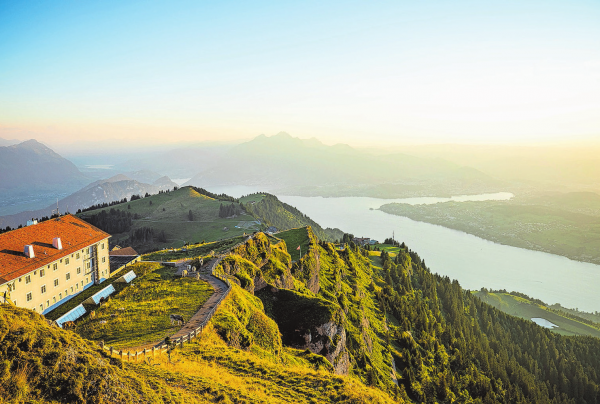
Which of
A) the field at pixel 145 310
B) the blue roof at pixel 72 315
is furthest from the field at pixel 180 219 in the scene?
the blue roof at pixel 72 315

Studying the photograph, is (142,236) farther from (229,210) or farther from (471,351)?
(471,351)

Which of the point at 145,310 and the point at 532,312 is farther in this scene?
the point at 532,312

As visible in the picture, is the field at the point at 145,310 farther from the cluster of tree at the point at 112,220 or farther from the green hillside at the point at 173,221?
the cluster of tree at the point at 112,220

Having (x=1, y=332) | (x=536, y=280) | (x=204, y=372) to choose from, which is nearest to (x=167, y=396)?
(x=204, y=372)

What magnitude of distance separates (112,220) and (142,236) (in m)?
29.9

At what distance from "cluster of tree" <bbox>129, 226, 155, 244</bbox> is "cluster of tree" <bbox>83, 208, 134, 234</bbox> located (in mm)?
13571

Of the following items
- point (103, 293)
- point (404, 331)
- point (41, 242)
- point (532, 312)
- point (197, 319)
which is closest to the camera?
point (197, 319)

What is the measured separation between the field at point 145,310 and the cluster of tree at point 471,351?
145 ft

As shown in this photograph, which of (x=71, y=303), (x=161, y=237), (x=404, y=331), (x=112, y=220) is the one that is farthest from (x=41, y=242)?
(x=112, y=220)

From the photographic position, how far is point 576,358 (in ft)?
355

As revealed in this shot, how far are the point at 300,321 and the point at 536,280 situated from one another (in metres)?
203

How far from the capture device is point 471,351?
93.2m

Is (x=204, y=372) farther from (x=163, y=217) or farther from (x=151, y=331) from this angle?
(x=163, y=217)

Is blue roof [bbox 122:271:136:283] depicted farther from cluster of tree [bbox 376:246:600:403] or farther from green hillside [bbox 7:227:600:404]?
cluster of tree [bbox 376:246:600:403]
